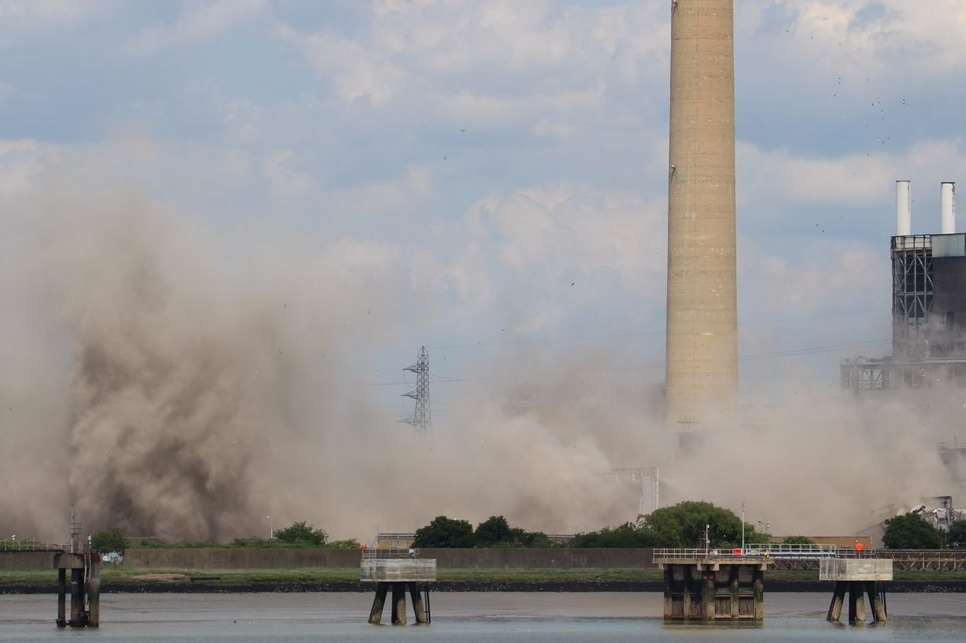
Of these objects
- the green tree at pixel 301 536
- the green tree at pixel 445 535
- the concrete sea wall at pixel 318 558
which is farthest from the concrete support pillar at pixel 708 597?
the green tree at pixel 301 536

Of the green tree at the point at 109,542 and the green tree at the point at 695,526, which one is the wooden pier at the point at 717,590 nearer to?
the green tree at the point at 695,526

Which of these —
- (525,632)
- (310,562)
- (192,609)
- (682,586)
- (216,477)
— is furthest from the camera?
(216,477)

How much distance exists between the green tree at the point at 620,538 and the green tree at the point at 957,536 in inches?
528

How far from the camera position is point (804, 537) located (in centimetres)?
9706

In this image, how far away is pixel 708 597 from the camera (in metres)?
70.2

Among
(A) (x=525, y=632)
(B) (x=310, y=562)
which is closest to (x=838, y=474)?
(B) (x=310, y=562)

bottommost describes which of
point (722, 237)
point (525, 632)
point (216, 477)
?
point (525, 632)

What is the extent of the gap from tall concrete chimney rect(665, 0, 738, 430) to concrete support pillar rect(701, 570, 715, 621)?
35.6 meters

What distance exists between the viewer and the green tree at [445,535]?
96.2 meters

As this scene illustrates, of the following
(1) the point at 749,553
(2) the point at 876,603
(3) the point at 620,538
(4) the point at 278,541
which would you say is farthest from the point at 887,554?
(4) the point at 278,541

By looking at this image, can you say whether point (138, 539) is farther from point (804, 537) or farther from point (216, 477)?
point (804, 537)

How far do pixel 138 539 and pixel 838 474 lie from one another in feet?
107

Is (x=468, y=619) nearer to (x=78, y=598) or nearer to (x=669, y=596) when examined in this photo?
(x=669, y=596)

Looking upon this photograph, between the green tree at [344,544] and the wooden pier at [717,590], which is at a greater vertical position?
the green tree at [344,544]
